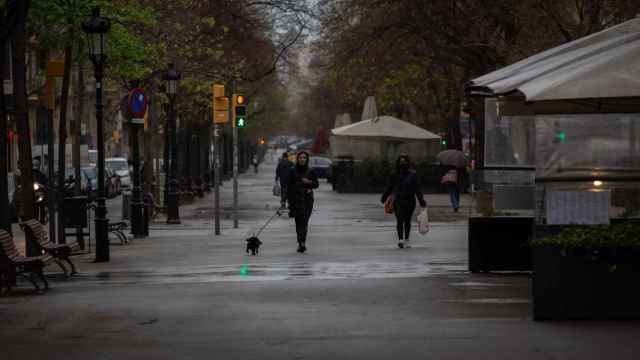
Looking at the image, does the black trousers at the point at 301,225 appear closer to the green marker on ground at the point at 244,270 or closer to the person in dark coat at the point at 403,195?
the person in dark coat at the point at 403,195

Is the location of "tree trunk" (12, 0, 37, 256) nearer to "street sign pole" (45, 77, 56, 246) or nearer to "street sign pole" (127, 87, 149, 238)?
"street sign pole" (45, 77, 56, 246)

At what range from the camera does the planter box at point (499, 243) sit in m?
17.9

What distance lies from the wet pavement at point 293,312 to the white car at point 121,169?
38867 millimetres

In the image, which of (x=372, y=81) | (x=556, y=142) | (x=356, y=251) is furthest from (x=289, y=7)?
(x=556, y=142)

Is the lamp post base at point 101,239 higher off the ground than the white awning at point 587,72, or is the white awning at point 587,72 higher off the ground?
the white awning at point 587,72

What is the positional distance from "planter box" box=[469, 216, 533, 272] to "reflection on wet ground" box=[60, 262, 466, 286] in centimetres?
65

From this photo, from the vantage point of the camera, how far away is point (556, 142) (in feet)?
42.9

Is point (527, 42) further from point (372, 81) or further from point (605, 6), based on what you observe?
point (372, 81)

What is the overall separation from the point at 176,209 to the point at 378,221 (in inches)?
203

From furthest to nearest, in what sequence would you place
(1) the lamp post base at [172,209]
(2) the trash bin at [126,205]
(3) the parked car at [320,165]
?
(3) the parked car at [320,165]
(1) the lamp post base at [172,209]
(2) the trash bin at [126,205]

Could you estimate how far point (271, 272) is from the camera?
19266 mm

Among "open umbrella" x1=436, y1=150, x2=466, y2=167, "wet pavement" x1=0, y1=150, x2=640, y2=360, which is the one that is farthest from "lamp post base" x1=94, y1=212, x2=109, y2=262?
"open umbrella" x1=436, y1=150, x2=466, y2=167

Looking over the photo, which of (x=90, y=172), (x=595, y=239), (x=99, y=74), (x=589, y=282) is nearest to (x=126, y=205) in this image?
(x=99, y=74)

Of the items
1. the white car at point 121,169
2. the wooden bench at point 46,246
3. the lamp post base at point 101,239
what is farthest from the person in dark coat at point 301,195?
the white car at point 121,169
